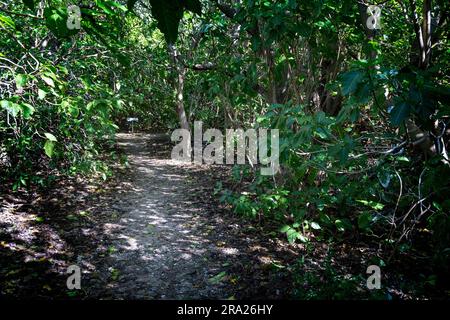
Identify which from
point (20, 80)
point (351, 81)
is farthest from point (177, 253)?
point (351, 81)

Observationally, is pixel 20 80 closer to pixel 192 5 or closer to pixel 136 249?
pixel 192 5

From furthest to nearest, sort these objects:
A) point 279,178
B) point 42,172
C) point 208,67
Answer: point 42,172, point 208,67, point 279,178

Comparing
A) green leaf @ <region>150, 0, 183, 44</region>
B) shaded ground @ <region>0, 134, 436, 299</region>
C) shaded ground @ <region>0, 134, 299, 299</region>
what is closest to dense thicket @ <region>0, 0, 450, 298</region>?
green leaf @ <region>150, 0, 183, 44</region>

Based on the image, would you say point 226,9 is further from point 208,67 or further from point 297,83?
point 297,83

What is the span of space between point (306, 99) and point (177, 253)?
8.61 ft

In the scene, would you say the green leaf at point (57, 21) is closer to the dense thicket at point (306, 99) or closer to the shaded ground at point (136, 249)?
the dense thicket at point (306, 99)

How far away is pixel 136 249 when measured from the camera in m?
4.33

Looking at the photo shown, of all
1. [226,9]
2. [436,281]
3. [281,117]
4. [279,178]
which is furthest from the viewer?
[279,178]

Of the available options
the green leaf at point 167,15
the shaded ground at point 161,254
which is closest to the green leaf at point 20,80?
the green leaf at point 167,15

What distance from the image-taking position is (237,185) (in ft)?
22.4

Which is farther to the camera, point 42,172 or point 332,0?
point 42,172

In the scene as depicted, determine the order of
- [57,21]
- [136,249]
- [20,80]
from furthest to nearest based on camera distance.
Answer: [136,249] < [20,80] < [57,21]

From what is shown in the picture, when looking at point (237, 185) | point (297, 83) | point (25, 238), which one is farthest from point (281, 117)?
point (237, 185)
